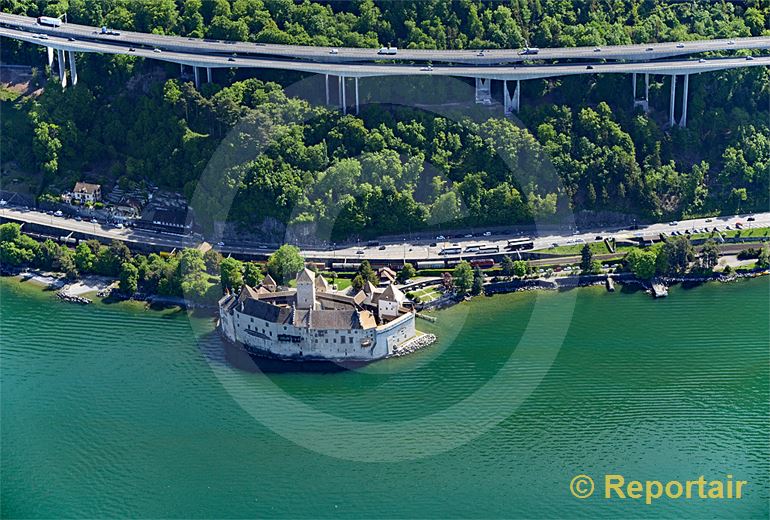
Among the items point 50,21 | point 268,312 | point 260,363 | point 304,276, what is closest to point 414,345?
point 304,276

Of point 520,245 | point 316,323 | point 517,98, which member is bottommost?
point 316,323

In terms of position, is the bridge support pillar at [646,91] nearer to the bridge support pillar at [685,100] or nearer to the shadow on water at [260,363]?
the bridge support pillar at [685,100]

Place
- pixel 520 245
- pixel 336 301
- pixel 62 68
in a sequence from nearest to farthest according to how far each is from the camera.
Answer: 1. pixel 336 301
2. pixel 520 245
3. pixel 62 68

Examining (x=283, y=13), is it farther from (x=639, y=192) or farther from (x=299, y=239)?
(x=639, y=192)

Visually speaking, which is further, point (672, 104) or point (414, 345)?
point (672, 104)

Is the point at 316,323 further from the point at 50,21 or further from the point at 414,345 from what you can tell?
the point at 50,21

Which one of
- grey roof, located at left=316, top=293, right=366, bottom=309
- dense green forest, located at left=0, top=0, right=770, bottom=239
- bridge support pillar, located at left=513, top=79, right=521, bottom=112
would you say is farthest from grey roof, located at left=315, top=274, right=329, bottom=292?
bridge support pillar, located at left=513, top=79, right=521, bottom=112

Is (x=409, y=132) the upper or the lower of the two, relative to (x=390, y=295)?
upper

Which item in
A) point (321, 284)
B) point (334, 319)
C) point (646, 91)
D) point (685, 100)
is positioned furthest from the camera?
point (646, 91)
